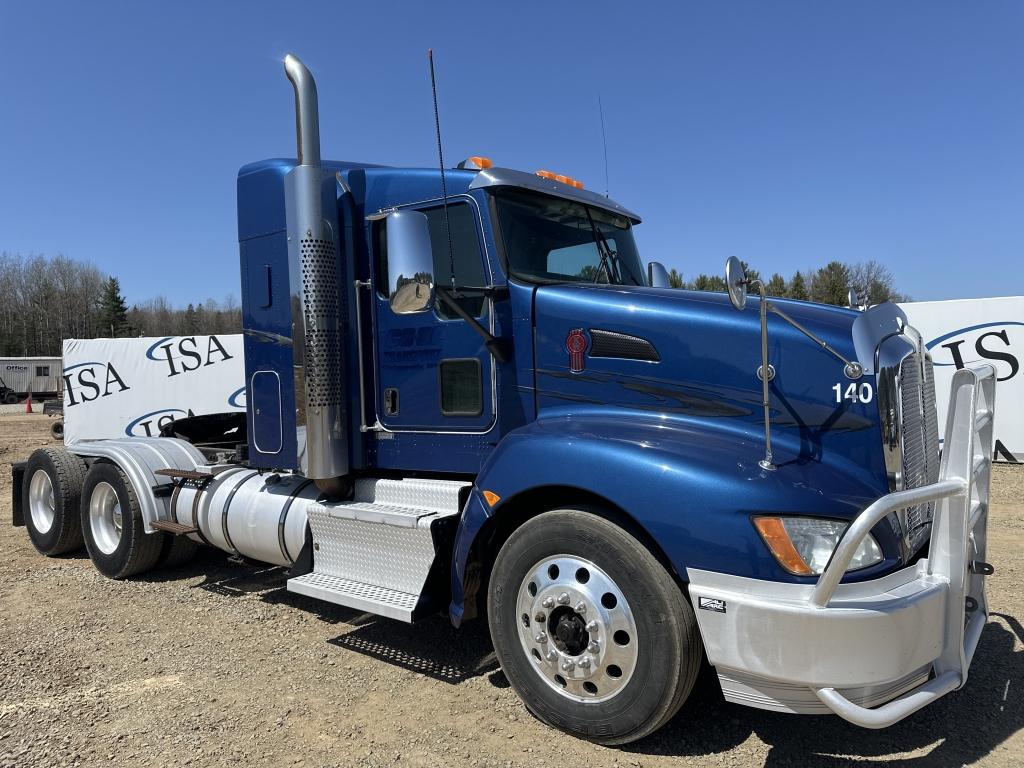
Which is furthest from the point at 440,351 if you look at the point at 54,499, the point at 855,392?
the point at 54,499

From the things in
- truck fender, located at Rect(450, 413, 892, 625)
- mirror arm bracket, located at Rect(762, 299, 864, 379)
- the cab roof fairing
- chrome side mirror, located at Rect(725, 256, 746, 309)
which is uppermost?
the cab roof fairing

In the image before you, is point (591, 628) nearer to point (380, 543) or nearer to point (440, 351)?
point (380, 543)

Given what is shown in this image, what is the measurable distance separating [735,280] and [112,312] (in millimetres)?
82221

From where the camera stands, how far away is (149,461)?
19.7 ft

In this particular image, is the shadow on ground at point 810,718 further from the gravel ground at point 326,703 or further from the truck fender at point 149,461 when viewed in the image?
the truck fender at point 149,461

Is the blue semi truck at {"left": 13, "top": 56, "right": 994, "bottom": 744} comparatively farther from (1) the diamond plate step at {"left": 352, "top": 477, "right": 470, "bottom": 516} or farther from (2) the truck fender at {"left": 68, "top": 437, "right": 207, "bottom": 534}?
(2) the truck fender at {"left": 68, "top": 437, "right": 207, "bottom": 534}

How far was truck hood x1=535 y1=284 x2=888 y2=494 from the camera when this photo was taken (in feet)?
9.95

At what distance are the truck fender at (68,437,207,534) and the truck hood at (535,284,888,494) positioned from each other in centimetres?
366

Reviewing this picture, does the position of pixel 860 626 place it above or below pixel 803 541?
below

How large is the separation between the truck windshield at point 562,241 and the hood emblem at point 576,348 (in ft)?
1.35

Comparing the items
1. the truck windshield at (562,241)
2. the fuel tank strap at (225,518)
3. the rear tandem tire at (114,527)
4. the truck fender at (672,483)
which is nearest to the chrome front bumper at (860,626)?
the truck fender at (672,483)

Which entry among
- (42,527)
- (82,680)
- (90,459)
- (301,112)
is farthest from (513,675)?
(42,527)

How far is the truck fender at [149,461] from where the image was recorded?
19.0ft

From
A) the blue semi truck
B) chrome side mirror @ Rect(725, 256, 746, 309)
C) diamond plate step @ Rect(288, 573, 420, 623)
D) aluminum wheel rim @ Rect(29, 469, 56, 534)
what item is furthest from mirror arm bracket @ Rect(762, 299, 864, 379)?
aluminum wheel rim @ Rect(29, 469, 56, 534)
